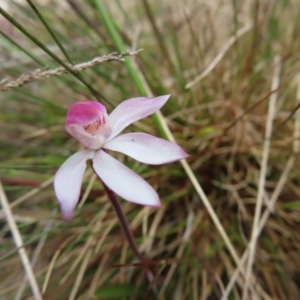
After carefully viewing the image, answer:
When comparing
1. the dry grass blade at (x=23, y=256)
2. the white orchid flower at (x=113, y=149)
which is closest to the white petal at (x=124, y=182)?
the white orchid flower at (x=113, y=149)

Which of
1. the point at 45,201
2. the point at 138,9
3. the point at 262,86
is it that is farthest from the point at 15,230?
the point at 138,9

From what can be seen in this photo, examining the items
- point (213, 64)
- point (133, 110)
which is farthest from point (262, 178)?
point (133, 110)

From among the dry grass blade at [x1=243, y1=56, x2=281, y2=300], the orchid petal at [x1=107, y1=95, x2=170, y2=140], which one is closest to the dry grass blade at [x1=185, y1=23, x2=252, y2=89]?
Result: the dry grass blade at [x1=243, y1=56, x2=281, y2=300]

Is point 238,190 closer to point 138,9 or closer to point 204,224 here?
point 204,224

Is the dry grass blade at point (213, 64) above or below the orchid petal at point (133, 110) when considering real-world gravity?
above

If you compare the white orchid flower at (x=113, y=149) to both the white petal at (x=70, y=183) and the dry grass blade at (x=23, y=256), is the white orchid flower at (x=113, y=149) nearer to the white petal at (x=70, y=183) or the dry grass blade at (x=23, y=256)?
the white petal at (x=70, y=183)

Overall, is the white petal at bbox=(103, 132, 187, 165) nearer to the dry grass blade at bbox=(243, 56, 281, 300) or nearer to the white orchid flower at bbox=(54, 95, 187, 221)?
the white orchid flower at bbox=(54, 95, 187, 221)
